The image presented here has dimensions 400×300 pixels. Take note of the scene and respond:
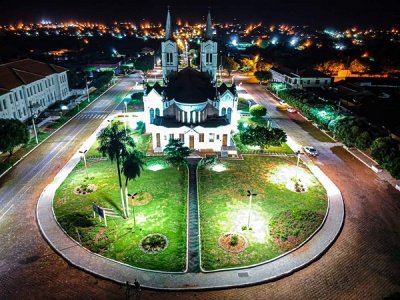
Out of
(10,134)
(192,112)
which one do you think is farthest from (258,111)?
(10,134)

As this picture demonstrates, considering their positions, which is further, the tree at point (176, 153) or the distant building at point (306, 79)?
the distant building at point (306, 79)

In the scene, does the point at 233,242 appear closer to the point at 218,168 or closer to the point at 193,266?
the point at 193,266

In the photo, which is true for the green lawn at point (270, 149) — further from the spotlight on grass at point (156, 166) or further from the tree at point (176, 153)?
the spotlight on grass at point (156, 166)

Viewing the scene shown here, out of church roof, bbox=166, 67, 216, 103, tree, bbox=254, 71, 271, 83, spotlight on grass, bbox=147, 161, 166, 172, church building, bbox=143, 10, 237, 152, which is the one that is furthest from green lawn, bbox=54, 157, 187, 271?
tree, bbox=254, 71, 271, 83

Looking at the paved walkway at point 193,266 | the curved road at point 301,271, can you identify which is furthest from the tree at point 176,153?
the curved road at point 301,271

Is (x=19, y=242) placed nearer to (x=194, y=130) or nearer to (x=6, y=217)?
(x=6, y=217)

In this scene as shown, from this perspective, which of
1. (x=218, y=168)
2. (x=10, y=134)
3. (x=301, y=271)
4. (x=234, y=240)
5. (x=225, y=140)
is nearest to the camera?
(x=301, y=271)

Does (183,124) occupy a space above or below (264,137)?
above
